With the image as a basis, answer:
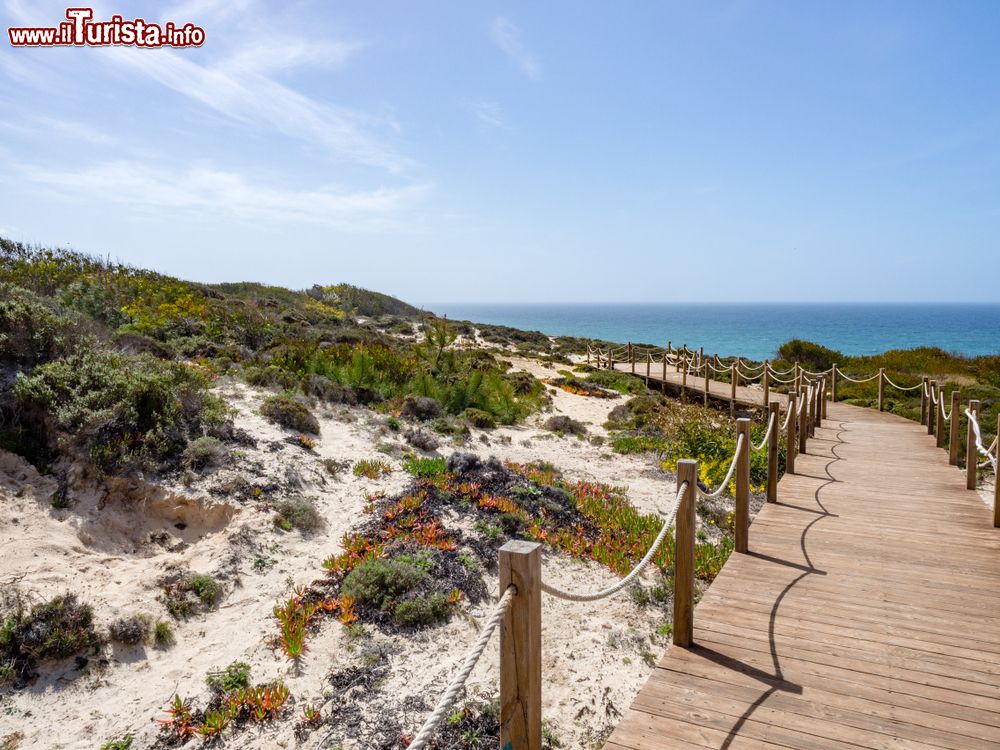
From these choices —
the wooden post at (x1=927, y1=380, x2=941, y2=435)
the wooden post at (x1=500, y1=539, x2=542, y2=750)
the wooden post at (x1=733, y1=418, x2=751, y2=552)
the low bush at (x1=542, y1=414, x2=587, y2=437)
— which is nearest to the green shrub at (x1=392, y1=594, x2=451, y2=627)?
the wooden post at (x1=733, y1=418, x2=751, y2=552)

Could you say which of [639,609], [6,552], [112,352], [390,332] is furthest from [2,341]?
[390,332]

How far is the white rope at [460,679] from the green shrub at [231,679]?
3.30 metres

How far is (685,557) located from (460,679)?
2695 millimetres

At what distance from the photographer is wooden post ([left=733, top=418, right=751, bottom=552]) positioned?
5.68 metres

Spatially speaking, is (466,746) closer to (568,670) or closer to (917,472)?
(568,670)

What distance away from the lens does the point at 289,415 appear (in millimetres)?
9883

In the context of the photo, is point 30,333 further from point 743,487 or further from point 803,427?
point 803,427

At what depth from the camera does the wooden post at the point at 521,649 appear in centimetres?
235

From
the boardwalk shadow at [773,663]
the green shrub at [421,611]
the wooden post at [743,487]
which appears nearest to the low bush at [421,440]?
the green shrub at [421,611]

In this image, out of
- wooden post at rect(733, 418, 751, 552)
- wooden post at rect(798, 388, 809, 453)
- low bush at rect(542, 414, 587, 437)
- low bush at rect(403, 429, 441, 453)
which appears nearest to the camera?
wooden post at rect(733, 418, 751, 552)

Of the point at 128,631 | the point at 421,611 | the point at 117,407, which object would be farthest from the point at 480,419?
the point at 128,631

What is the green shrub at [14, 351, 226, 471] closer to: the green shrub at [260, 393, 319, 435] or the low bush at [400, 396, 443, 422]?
the green shrub at [260, 393, 319, 435]

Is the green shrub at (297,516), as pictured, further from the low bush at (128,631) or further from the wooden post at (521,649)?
the wooden post at (521,649)

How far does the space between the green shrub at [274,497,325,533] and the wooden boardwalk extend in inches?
185
